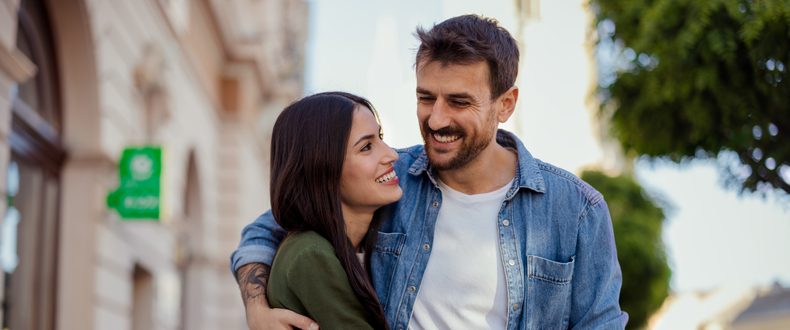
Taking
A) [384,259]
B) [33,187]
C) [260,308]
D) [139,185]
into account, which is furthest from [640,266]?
[260,308]

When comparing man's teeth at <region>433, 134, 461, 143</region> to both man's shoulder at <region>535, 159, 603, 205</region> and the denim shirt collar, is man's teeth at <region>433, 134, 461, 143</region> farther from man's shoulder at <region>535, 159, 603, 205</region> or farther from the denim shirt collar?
man's shoulder at <region>535, 159, 603, 205</region>

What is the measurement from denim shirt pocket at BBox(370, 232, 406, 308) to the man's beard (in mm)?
324

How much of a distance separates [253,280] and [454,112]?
98 cm

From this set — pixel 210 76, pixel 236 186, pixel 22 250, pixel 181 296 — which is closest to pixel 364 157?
pixel 22 250

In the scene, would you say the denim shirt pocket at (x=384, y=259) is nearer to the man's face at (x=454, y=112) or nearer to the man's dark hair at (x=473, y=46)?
the man's face at (x=454, y=112)

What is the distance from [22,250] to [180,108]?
5.20 meters

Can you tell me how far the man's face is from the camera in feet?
9.20

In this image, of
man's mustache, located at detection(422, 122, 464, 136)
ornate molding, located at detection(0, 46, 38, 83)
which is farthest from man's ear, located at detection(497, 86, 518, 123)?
ornate molding, located at detection(0, 46, 38, 83)

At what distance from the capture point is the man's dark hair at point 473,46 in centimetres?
280

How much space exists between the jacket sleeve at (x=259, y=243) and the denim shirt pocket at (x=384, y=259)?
0.40m

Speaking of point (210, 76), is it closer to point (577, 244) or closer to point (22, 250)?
point (22, 250)

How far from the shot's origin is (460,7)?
62.0 metres

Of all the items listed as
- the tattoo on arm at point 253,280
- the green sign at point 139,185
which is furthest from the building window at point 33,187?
the tattoo on arm at point 253,280

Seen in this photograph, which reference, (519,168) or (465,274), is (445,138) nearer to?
(519,168)
